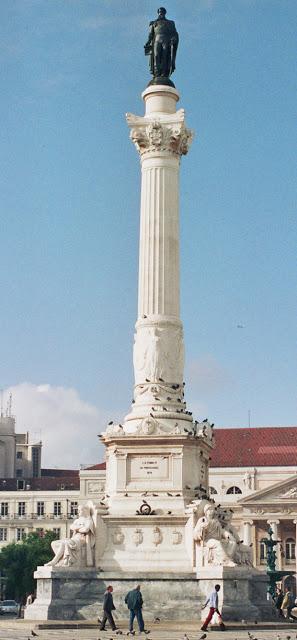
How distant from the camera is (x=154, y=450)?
38.4 meters

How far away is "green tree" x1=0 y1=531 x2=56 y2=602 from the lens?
101688 millimetres

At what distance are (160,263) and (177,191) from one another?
2932 mm

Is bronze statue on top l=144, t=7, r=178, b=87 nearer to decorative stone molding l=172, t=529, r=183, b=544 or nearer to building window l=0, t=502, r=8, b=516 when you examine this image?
decorative stone molding l=172, t=529, r=183, b=544

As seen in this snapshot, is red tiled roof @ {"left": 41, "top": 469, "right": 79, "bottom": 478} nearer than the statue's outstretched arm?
No

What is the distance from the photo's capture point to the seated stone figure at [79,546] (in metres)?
36.6

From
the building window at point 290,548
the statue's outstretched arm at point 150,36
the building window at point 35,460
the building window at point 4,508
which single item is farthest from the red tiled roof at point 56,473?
the statue's outstretched arm at point 150,36

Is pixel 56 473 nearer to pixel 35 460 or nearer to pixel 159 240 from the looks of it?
pixel 35 460

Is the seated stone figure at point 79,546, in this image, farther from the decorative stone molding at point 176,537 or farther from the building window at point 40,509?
the building window at point 40,509

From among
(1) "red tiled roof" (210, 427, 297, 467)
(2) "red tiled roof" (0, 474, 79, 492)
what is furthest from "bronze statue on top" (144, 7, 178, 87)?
(2) "red tiled roof" (0, 474, 79, 492)

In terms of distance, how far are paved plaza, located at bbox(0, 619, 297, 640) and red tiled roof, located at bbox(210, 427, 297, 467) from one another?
262ft

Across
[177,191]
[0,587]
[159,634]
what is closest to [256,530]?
[0,587]

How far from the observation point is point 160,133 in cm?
4156

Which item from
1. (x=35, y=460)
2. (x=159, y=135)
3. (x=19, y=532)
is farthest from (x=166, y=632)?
(x=35, y=460)

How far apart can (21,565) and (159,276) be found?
219 feet
